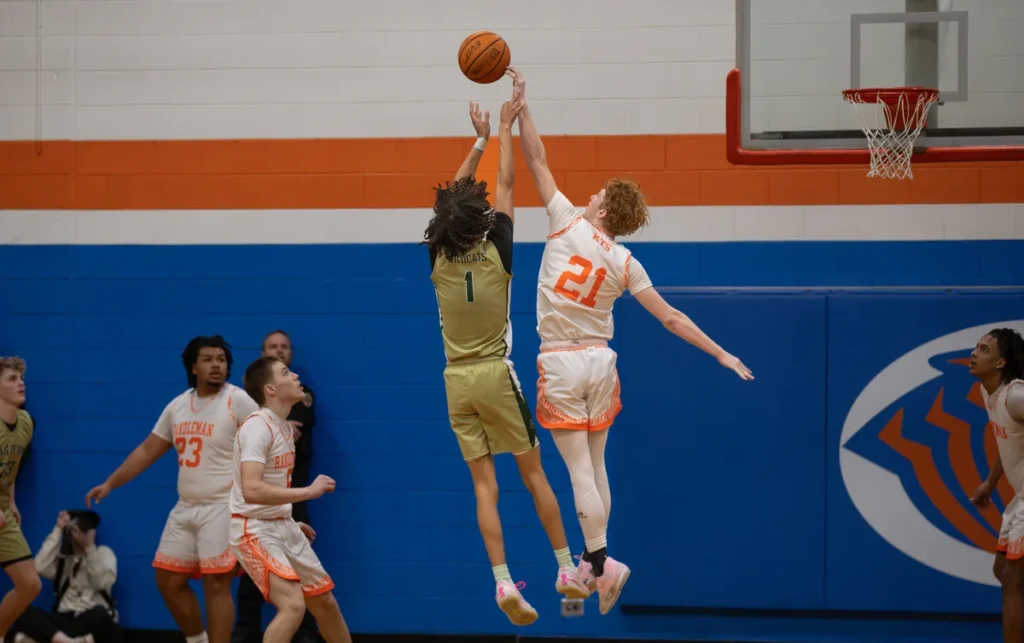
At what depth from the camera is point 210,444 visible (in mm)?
7305

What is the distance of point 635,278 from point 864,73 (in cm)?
199

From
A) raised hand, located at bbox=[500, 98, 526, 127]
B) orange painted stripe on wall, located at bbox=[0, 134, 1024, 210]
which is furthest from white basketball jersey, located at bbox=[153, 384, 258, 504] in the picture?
raised hand, located at bbox=[500, 98, 526, 127]

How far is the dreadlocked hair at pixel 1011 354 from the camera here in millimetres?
6715

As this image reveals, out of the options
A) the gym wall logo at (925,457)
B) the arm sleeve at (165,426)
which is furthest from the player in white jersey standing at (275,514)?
the gym wall logo at (925,457)

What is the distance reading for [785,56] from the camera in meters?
6.60

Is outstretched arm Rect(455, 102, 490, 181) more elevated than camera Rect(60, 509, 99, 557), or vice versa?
outstretched arm Rect(455, 102, 490, 181)

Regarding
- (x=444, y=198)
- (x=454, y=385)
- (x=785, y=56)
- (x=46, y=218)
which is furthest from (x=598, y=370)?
(x=46, y=218)

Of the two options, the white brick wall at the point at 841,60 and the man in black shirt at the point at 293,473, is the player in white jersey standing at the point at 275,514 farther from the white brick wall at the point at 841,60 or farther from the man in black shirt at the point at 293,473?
the white brick wall at the point at 841,60

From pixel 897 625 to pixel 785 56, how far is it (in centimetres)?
374

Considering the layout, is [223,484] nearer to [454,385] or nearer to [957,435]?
[454,385]

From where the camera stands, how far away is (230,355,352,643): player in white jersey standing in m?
6.10

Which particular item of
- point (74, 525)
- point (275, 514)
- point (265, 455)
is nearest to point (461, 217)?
point (265, 455)

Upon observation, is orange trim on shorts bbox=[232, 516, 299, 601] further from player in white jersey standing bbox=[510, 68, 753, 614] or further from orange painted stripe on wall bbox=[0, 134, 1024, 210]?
orange painted stripe on wall bbox=[0, 134, 1024, 210]

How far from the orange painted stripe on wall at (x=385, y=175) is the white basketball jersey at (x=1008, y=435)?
1.56m
